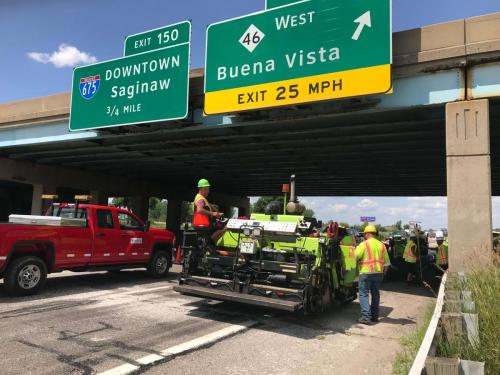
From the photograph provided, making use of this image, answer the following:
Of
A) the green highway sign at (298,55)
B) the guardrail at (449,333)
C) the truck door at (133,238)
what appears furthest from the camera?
the truck door at (133,238)

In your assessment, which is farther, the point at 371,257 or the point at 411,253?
the point at 411,253

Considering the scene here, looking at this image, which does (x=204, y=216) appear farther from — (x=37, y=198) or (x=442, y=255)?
(x=37, y=198)

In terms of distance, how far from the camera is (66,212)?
11.0 meters

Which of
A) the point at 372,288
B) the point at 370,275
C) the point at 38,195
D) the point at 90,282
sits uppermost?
the point at 38,195

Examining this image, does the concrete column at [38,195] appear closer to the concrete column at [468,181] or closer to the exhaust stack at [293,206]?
the exhaust stack at [293,206]

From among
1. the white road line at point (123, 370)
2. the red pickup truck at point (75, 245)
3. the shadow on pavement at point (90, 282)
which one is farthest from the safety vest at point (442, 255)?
the white road line at point (123, 370)

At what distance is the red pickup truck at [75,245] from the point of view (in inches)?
350

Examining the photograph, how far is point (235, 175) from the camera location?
27.7 m

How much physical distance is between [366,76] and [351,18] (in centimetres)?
147

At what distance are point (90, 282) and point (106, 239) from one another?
4.53 ft

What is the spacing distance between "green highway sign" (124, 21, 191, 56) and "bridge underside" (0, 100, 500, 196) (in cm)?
268

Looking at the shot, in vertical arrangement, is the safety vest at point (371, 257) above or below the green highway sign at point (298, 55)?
below

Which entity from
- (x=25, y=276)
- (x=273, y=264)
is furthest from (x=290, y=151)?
(x=25, y=276)

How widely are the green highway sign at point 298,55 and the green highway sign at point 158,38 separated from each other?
5.10 feet
